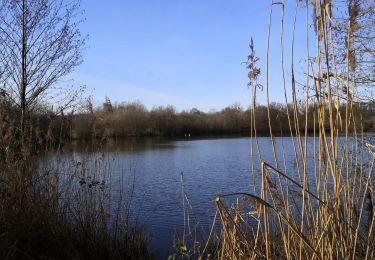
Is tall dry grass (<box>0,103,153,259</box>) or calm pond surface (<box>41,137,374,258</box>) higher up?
tall dry grass (<box>0,103,153,259</box>)

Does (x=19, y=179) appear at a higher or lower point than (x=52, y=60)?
lower

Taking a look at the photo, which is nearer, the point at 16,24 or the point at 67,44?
the point at 16,24

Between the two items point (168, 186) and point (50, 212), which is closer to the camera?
point (50, 212)

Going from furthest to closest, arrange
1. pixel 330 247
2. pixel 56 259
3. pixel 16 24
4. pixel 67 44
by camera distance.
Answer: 1. pixel 67 44
2. pixel 16 24
3. pixel 56 259
4. pixel 330 247

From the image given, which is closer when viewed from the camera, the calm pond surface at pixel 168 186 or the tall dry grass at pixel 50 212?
the tall dry grass at pixel 50 212

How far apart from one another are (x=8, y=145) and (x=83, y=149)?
118 cm

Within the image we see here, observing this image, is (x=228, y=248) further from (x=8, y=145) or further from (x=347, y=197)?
(x=8, y=145)

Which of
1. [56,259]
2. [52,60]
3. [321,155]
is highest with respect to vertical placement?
[52,60]

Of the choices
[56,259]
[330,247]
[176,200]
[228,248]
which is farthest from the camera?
[176,200]

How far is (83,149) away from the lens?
17.8 ft

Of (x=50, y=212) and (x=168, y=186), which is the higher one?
(x=50, y=212)

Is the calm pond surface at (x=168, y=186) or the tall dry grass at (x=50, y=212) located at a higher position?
the tall dry grass at (x=50, y=212)

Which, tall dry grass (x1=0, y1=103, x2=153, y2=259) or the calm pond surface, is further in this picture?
the calm pond surface

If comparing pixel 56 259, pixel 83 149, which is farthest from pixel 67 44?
pixel 56 259
